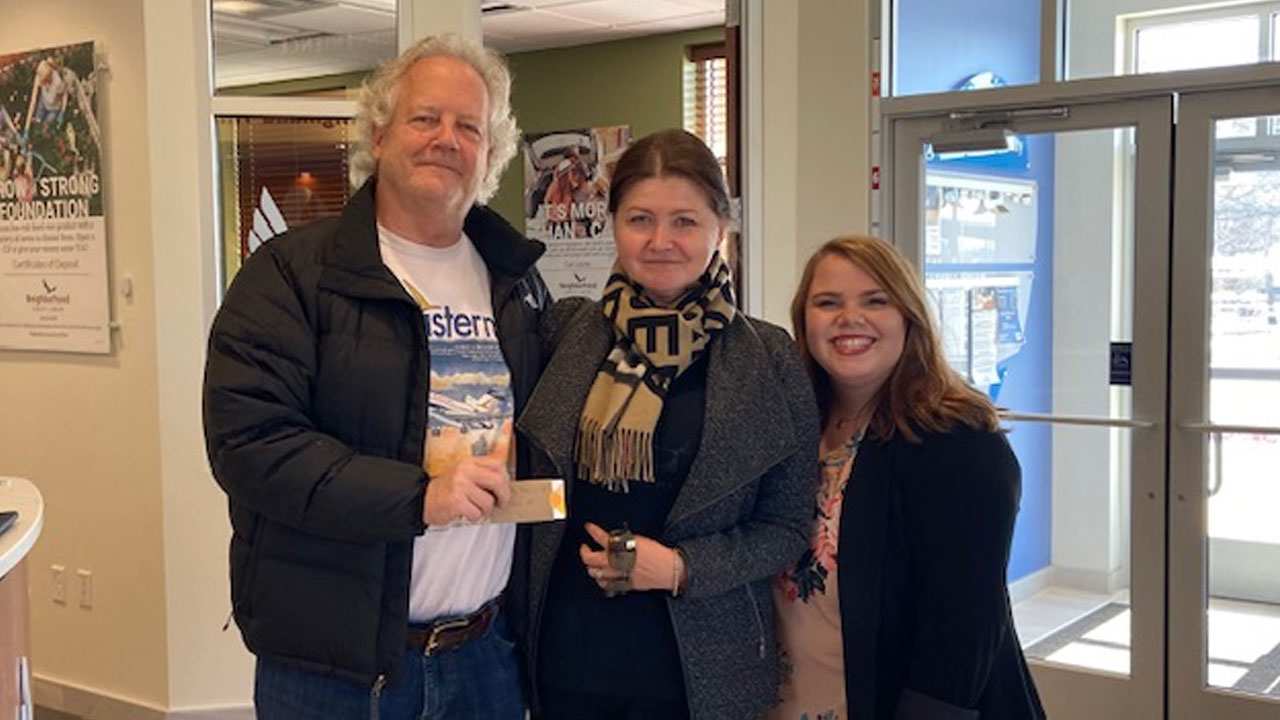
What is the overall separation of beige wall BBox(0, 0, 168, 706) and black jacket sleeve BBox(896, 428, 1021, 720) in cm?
287

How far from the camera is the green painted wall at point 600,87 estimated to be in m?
7.14

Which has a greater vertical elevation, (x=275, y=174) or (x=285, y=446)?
(x=275, y=174)

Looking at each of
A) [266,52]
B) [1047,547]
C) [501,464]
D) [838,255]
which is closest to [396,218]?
[501,464]

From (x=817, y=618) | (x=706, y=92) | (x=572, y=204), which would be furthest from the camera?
(x=706, y=92)

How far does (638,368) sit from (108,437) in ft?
9.31

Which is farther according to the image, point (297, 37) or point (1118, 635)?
point (297, 37)

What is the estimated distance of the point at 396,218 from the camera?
1804 mm

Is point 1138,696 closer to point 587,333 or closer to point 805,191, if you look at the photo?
point 805,191

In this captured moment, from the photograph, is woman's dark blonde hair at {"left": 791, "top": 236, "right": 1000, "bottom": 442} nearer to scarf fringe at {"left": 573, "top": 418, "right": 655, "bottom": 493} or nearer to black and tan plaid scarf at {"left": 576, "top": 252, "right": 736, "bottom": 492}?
black and tan plaid scarf at {"left": 576, "top": 252, "right": 736, "bottom": 492}

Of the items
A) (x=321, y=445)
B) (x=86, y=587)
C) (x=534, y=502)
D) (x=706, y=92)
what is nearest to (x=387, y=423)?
(x=321, y=445)

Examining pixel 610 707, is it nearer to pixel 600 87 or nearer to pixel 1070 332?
pixel 1070 332

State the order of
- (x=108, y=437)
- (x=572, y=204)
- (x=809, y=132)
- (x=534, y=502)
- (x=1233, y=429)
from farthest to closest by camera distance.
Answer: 1. (x=572, y=204)
2. (x=809, y=132)
3. (x=108, y=437)
4. (x=1233, y=429)
5. (x=534, y=502)

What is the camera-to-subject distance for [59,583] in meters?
4.16

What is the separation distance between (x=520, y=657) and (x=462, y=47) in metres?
0.93
